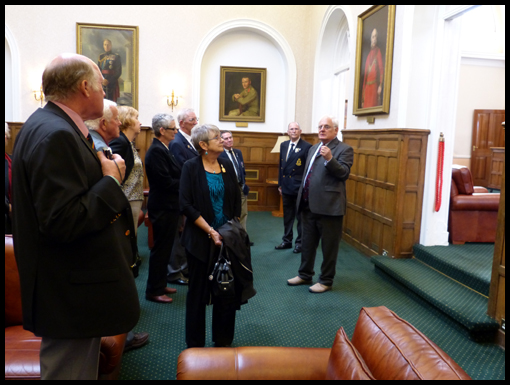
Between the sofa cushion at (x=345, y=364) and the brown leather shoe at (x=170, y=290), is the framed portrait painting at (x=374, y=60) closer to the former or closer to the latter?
the brown leather shoe at (x=170, y=290)

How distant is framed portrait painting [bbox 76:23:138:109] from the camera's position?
777cm

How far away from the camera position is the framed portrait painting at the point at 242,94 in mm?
8430

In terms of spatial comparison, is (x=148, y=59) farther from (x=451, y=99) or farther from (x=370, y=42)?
(x=451, y=99)

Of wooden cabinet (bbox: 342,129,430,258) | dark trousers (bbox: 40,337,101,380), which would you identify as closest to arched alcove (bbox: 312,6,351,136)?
wooden cabinet (bbox: 342,129,430,258)

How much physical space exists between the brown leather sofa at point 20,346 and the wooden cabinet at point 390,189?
3.53 meters

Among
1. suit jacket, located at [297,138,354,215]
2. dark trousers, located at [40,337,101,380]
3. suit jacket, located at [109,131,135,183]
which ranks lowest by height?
dark trousers, located at [40,337,101,380]

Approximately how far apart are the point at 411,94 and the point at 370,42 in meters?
1.17

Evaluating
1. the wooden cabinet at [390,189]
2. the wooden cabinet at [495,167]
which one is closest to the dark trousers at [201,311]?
the wooden cabinet at [390,189]

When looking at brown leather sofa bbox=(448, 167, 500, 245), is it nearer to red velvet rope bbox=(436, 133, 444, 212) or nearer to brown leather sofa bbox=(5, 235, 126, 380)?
red velvet rope bbox=(436, 133, 444, 212)

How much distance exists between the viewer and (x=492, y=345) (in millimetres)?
3109

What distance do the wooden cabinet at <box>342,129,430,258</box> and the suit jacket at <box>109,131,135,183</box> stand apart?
119 inches

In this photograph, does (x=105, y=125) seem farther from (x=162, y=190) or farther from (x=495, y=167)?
(x=495, y=167)
